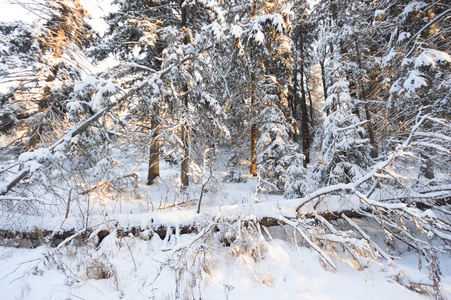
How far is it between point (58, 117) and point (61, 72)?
127 cm

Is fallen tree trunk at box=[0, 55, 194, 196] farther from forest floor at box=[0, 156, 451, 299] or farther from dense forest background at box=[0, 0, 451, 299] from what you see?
forest floor at box=[0, 156, 451, 299]

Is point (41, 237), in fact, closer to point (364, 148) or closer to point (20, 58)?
point (20, 58)

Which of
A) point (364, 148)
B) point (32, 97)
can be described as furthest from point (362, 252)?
point (32, 97)

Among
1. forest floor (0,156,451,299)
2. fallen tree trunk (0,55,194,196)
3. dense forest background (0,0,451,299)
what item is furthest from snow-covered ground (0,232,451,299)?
fallen tree trunk (0,55,194,196)

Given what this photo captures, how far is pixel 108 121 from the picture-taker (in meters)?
4.50

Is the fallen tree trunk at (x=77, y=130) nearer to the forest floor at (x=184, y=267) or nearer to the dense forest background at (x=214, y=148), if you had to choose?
the dense forest background at (x=214, y=148)

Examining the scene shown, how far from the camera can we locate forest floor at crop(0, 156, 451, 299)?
2666 millimetres

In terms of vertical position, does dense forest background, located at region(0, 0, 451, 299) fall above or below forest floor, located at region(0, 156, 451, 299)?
above

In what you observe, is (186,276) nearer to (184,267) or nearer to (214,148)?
(184,267)

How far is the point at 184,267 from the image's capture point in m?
2.88

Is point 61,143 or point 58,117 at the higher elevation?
point 58,117

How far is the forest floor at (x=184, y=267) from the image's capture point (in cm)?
267

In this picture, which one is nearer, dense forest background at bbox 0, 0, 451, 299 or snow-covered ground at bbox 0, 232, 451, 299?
snow-covered ground at bbox 0, 232, 451, 299

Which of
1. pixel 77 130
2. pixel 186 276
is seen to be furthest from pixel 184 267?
pixel 77 130
